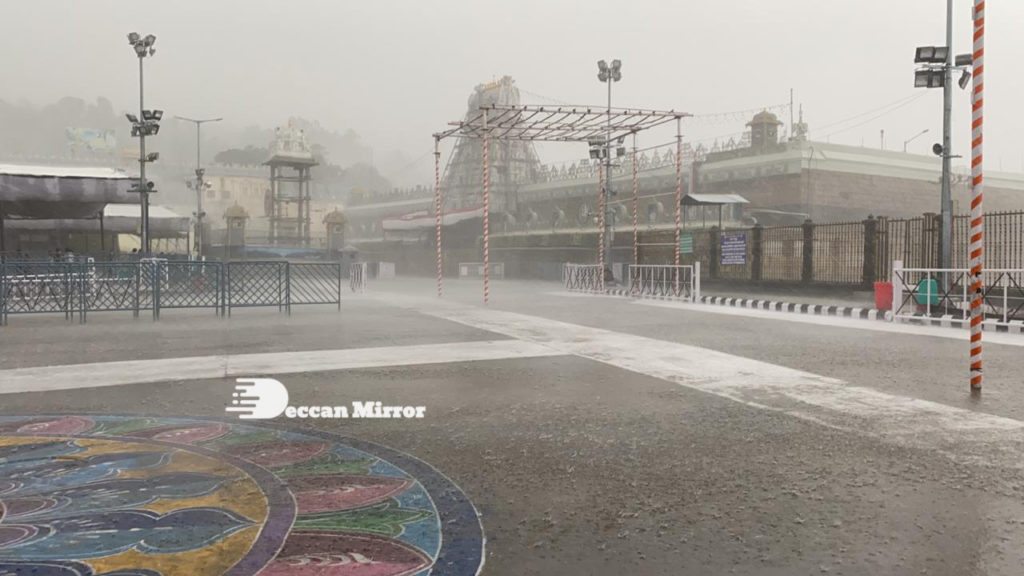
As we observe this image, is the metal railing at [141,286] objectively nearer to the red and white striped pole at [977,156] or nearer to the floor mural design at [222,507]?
the floor mural design at [222,507]

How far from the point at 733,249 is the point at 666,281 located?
8.85 ft

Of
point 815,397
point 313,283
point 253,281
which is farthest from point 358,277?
point 815,397

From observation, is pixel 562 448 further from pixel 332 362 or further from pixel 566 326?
pixel 566 326

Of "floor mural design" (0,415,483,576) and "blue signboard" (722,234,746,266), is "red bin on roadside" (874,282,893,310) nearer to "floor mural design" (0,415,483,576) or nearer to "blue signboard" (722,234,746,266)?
"blue signboard" (722,234,746,266)

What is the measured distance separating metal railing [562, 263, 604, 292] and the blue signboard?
4.60m

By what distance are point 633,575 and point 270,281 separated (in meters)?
16.1

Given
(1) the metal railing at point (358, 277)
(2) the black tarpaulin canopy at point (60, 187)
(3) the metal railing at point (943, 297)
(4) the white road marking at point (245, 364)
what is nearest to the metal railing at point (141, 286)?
(2) the black tarpaulin canopy at point (60, 187)

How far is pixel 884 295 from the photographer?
54.1 ft

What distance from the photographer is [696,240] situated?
2778cm

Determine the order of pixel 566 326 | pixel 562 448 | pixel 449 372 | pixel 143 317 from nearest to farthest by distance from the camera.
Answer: pixel 562 448 < pixel 449 372 < pixel 566 326 < pixel 143 317

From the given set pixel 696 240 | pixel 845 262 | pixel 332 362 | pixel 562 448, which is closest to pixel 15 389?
pixel 332 362

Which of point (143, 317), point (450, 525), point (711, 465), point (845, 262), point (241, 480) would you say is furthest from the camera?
point (845, 262)

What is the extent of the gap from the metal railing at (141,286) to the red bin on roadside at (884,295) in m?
12.8

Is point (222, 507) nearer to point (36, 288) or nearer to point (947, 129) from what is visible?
point (947, 129)
